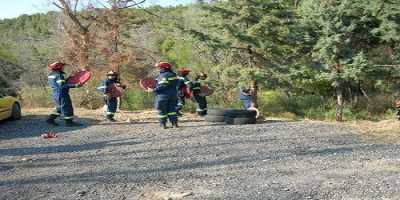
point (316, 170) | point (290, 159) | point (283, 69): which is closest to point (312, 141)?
point (290, 159)

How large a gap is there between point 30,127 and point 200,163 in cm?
712

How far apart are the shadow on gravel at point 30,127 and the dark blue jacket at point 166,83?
8.44ft

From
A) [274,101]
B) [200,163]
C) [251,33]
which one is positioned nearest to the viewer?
[200,163]

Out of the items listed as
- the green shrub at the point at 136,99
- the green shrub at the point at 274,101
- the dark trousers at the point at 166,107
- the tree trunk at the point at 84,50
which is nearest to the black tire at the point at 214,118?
the dark trousers at the point at 166,107

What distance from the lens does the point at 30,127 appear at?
1455 cm

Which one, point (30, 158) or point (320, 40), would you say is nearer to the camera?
point (30, 158)

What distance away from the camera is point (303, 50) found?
19.1m

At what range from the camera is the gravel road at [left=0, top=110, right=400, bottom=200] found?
7.30m

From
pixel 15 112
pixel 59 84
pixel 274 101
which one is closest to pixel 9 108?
pixel 15 112

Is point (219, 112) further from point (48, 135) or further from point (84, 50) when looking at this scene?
point (84, 50)

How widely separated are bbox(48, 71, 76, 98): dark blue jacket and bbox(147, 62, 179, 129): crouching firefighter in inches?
98.8

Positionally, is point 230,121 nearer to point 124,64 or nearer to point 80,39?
point 124,64

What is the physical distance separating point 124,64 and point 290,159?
13.8 m

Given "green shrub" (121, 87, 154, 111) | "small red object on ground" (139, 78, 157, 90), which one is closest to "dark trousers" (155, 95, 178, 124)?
"small red object on ground" (139, 78, 157, 90)
